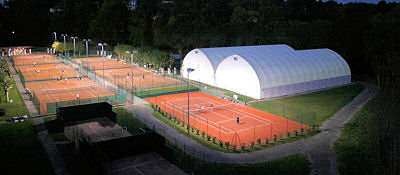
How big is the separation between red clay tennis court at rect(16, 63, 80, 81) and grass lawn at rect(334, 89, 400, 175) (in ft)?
156

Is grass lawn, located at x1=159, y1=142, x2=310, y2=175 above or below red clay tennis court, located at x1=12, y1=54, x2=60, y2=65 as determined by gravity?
below

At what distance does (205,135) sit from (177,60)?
52874 mm

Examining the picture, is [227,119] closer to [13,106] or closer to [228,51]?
[13,106]

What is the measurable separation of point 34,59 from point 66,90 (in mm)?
43855

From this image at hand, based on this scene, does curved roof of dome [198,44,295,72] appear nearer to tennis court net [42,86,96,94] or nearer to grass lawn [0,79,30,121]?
tennis court net [42,86,96,94]

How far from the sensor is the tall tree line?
197 ft

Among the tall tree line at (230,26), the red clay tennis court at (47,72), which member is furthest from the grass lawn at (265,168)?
the red clay tennis court at (47,72)

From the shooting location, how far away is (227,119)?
123 ft

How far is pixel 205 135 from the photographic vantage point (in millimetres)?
32438

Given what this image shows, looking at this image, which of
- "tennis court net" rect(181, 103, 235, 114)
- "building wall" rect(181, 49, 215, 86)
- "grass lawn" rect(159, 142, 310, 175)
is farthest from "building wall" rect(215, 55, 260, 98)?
"grass lawn" rect(159, 142, 310, 175)

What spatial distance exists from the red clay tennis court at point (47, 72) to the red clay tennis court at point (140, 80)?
5719 millimetres

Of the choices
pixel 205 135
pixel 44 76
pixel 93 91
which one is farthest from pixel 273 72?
pixel 44 76

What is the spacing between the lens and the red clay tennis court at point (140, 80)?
5462 centimetres

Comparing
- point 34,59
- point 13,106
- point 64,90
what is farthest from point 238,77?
point 34,59
